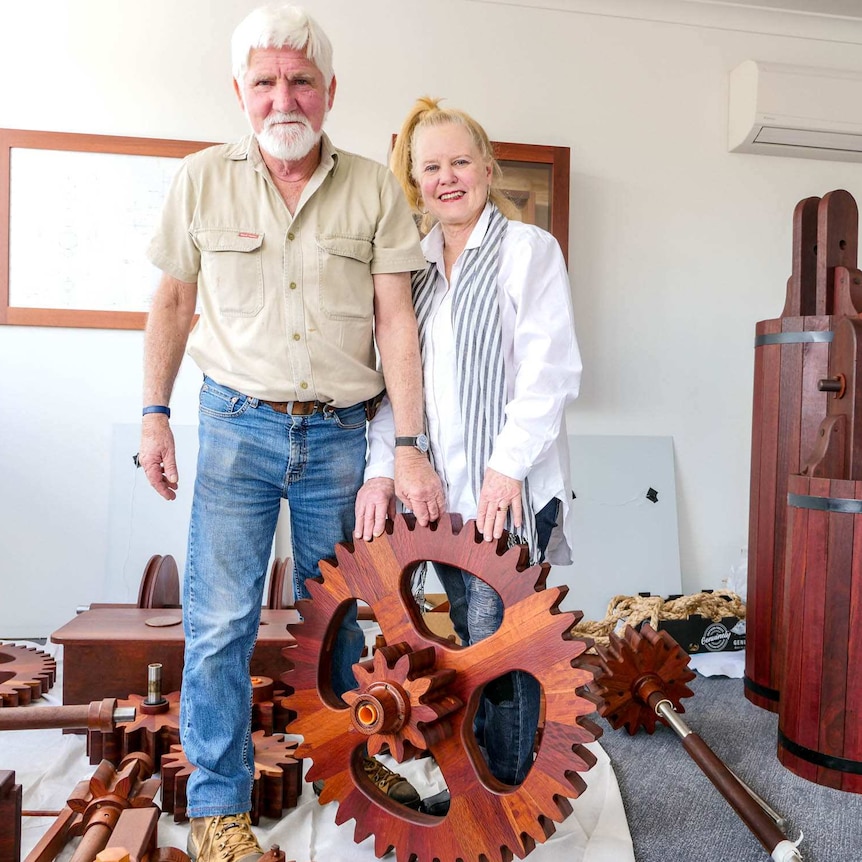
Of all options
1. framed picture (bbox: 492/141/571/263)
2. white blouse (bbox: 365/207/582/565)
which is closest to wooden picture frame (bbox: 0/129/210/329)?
framed picture (bbox: 492/141/571/263)

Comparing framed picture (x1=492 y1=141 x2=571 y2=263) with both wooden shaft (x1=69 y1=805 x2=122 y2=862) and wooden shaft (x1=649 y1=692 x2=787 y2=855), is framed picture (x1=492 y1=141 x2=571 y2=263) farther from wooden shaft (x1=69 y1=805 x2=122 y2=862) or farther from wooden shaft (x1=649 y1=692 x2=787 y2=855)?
wooden shaft (x1=69 y1=805 x2=122 y2=862)

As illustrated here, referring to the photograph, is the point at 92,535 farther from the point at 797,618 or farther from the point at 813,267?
the point at 813,267

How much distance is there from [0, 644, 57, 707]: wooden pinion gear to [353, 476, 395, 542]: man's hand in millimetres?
1232

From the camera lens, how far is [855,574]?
1.93m

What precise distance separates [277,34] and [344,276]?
456mm

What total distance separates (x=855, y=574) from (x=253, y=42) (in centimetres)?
176

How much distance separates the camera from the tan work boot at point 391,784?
1732 mm

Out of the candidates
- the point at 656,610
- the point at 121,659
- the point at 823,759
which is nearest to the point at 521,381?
the point at 823,759

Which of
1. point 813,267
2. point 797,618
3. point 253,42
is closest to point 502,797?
point 797,618

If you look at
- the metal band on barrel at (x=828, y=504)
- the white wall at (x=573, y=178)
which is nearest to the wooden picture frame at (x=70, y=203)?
the white wall at (x=573, y=178)

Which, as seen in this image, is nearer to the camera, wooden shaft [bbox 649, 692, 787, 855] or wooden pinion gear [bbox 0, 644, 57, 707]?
wooden shaft [bbox 649, 692, 787, 855]

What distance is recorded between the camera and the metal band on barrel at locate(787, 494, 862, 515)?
194cm

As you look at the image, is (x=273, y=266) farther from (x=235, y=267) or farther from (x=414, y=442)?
(x=414, y=442)

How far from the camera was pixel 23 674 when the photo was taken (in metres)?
2.41
